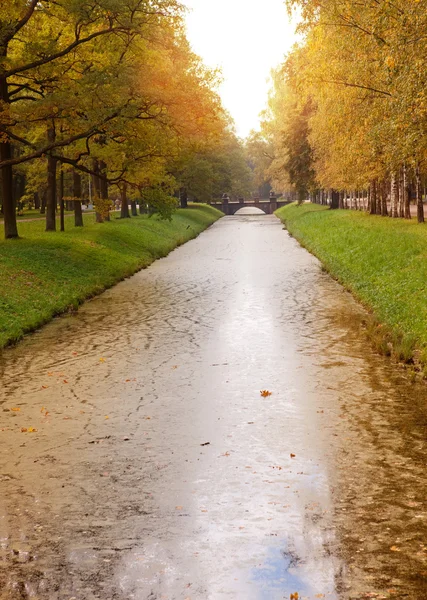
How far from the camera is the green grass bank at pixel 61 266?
1936 cm

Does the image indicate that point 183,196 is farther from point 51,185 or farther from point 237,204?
point 51,185

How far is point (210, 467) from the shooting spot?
9.11 m

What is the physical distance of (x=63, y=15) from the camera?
27109 mm

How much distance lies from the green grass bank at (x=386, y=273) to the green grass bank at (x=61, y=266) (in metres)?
7.57

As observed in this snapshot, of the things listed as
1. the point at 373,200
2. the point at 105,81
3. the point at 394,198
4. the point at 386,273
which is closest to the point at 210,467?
the point at 386,273

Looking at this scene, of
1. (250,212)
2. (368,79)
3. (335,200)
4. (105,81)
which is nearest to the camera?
(368,79)

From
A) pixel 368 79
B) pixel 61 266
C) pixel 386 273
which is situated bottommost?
pixel 386 273

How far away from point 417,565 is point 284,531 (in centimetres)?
128

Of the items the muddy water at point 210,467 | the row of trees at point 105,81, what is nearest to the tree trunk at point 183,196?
the row of trees at point 105,81

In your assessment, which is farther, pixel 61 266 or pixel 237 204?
pixel 237 204

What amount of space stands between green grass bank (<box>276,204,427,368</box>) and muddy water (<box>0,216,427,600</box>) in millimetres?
650

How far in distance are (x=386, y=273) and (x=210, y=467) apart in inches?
594

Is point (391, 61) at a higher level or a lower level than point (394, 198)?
higher

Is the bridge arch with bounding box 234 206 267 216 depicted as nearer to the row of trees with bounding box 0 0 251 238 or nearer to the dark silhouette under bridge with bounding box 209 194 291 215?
the dark silhouette under bridge with bounding box 209 194 291 215
